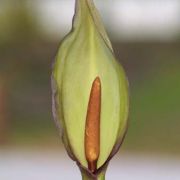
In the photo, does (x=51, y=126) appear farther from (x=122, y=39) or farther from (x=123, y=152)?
(x=122, y=39)

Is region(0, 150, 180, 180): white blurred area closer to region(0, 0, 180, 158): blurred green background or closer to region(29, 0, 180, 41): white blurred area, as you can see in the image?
region(0, 0, 180, 158): blurred green background

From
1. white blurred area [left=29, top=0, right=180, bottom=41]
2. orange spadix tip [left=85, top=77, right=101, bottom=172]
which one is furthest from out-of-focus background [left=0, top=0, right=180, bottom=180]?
orange spadix tip [left=85, top=77, right=101, bottom=172]

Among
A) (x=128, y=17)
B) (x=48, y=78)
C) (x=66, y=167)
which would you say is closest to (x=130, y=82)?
(x=48, y=78)

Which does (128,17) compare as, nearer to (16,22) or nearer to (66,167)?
(16,22)

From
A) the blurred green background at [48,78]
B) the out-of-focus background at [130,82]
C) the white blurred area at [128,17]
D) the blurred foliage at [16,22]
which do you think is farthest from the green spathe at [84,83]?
the white blurred area at [128,17]

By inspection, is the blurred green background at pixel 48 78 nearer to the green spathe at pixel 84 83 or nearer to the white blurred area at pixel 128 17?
the white blurred area at pixel 128 17
